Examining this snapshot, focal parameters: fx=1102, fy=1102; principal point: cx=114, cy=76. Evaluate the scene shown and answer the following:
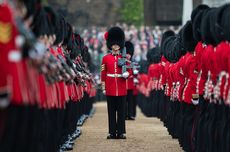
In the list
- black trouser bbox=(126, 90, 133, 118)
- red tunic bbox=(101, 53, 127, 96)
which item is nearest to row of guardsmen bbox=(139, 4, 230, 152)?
red tunic bbox=(101, 53, 127, 96)

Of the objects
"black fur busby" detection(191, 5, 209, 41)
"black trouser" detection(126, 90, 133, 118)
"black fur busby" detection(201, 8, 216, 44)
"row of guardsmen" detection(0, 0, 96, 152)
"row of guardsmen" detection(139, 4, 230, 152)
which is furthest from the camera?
"black trouser" detection(126, 90, 133, 118)

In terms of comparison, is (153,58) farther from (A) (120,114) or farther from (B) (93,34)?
(B) (93,34)

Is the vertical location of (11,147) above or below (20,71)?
below

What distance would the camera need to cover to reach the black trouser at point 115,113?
2025 cm

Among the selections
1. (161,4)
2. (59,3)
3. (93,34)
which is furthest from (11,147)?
(59,3)

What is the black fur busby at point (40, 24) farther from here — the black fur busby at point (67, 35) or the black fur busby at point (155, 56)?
the black fur busby at point (155, 56)

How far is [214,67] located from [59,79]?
206cm

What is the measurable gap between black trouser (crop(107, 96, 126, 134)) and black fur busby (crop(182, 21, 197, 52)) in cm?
306

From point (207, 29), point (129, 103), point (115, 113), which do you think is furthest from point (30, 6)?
point (129, 103)

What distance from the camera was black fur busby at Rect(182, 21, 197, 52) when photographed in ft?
55.8

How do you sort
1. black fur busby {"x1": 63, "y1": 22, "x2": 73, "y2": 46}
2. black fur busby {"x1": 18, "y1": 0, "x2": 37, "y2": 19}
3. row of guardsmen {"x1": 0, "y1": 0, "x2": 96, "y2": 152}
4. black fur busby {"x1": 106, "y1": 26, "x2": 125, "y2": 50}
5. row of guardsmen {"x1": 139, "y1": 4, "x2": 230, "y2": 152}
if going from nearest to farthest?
row of guardsmen {"x1": 0, "y1": 0, "x2": 96, "y2": 152} < black fur busby {"x1": 18, "y1": 0, "x2": 37, "y2": 19} < row of guardsmen {"x1": 139, "y1": 4, "x2": 230, "y2": 152} < black fur busby {"x1": 63, "y1": 22, "x2": 73, "y2": 46} < black fur busby {"x1": 106, "y1": 26, "x2": 125, "y2": 50}

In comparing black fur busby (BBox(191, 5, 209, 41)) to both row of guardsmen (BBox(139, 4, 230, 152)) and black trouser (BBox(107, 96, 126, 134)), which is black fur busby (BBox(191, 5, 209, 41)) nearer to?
row of guardsmen (BBox(139, 4, 230, 152))

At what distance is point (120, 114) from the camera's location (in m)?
20.2

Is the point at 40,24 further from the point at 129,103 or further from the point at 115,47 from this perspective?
the point at 129,103
